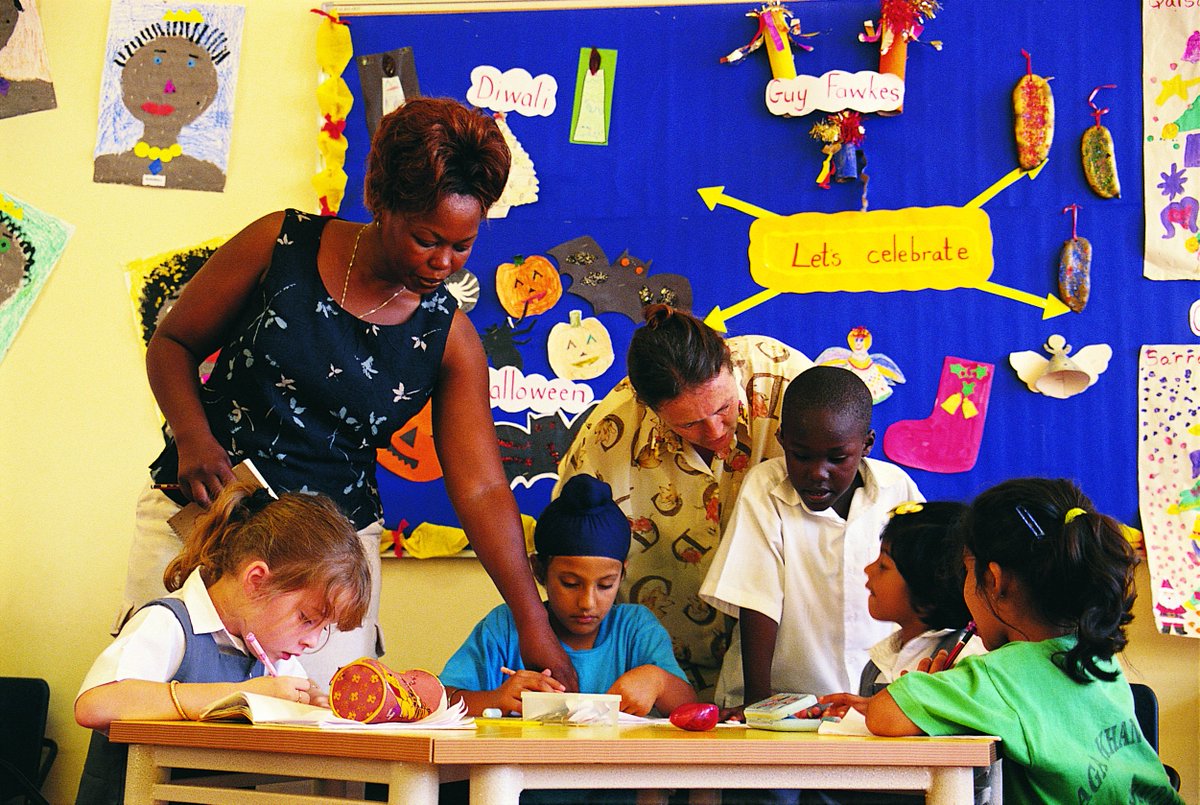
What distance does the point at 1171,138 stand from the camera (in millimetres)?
2988

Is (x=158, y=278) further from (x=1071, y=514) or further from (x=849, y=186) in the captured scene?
(x=1071, y=514)

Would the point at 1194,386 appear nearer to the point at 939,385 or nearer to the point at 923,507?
the point at 939,385

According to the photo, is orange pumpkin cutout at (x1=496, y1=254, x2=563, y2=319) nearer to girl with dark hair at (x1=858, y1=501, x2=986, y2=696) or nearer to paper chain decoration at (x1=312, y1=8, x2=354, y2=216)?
paper chain decoration at (x1=312, y1=8, x2=354, y2=216)

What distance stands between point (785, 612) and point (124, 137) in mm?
2278

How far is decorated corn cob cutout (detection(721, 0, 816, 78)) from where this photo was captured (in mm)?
3127

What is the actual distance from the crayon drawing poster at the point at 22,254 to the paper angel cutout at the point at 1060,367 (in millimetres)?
2547

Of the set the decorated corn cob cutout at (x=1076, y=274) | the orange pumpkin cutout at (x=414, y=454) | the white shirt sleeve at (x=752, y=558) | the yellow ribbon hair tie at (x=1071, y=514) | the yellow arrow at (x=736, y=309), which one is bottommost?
the white shirt sleeve at (x=752, y=558)

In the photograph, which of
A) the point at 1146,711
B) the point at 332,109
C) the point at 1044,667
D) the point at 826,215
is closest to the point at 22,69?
the point at 332,109

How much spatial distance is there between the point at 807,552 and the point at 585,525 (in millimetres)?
403

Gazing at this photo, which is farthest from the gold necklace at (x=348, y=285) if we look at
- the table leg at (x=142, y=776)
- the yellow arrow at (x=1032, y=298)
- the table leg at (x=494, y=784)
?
the yellow arrow at (x=1032, y=298)

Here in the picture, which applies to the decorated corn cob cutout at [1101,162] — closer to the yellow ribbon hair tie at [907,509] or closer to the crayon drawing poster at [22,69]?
the yellow ribbon hair tie at [907,509]

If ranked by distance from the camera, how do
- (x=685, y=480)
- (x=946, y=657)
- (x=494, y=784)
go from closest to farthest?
(x=494, y=784) < (x=946, y=657) < (x=685, y=480)

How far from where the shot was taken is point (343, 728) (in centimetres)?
124

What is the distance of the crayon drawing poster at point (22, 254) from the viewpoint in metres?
3.29
